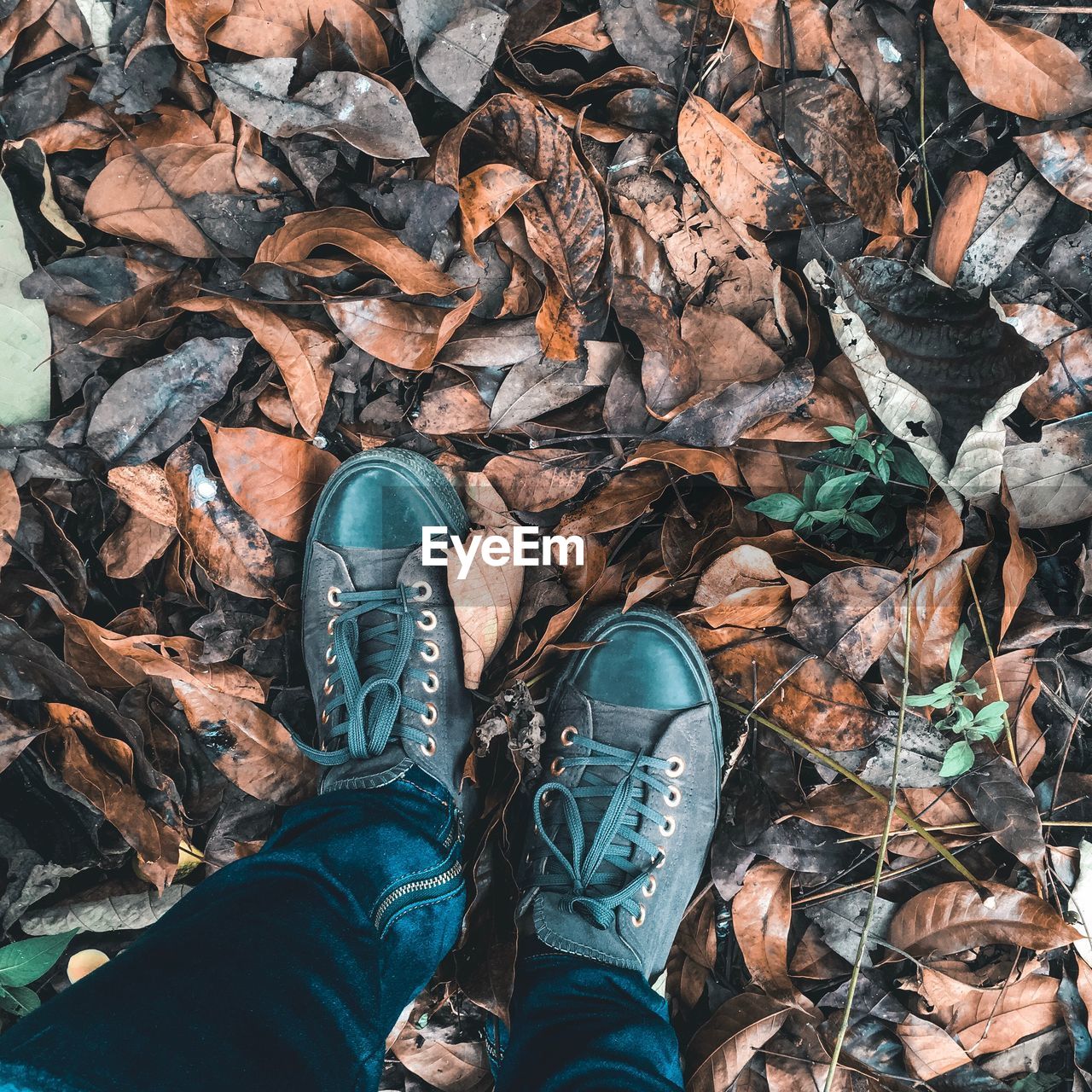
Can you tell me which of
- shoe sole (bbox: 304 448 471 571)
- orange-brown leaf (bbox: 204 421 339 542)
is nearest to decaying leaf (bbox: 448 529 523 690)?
shoe sole (bbox: 304 448 471 571)

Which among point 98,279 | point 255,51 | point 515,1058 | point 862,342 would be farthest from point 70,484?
point 862,342

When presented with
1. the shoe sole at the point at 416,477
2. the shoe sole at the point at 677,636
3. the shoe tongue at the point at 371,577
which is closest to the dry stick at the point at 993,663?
the shoe sole at the point at 677,636

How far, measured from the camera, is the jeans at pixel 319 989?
2.58 feet

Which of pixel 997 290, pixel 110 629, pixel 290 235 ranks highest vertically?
pixel 290 235

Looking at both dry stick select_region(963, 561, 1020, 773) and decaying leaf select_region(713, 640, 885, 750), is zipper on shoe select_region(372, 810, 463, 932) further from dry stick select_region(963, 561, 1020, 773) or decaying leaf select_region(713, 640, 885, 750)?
dry stick select_region(963, 561, 1020, 773)

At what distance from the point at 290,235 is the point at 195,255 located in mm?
186

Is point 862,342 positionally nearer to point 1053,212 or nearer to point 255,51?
point 1053,212

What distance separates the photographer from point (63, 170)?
138 centimetres

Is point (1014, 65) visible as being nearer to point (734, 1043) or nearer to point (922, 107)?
Result: point (922, 107)

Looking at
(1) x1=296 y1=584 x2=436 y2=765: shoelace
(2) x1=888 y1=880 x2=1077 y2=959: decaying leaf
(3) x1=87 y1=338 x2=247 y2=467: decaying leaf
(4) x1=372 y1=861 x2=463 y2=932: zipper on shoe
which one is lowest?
(2) x1=888 y1=880 x2=1077 y2=959: decaying leaf

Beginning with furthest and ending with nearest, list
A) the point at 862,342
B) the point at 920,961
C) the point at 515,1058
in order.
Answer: the point at 920,961
the point at 862,342
the point at 515,1058

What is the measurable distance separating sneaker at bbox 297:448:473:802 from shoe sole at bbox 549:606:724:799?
258mm

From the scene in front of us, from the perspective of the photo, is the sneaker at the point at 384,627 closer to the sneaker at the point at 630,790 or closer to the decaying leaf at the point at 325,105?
the sneaker at the point at 630,790

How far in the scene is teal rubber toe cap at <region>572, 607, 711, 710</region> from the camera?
138cm
